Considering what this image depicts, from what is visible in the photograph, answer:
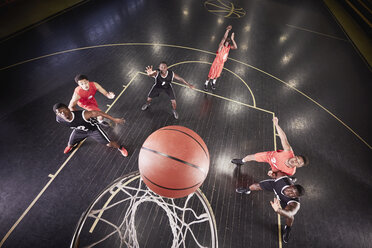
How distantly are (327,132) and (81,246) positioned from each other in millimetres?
6720

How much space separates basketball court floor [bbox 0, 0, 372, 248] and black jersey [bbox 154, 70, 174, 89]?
824 mm

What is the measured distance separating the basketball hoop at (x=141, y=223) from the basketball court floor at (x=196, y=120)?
0.04m

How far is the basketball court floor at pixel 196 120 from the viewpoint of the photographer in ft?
10.9

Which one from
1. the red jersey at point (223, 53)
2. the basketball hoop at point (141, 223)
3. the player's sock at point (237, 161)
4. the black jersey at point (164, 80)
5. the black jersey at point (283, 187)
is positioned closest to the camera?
the black jersey at point (283, 187)

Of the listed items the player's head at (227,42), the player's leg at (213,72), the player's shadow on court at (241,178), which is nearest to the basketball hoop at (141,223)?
the player's shadow on court at (241,178)

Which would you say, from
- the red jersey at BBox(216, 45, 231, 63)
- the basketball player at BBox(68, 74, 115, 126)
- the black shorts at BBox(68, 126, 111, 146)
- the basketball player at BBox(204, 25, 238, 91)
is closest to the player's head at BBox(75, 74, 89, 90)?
the basketball player at BBox(68, 74, 115, 126)

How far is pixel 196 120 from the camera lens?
192 inches

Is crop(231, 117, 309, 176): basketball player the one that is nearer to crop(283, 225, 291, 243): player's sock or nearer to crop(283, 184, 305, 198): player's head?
crop(283, 184, 305, 198): player's head

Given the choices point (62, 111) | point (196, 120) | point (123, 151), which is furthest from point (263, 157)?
point (62, 111)

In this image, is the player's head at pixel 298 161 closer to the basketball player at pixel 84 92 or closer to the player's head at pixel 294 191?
the player's head at pixel 294 191

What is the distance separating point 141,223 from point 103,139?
1857 millimetres

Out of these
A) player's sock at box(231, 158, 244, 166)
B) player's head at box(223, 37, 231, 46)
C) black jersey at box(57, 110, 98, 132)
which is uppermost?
player's head at box(223, 37, 231, 46)

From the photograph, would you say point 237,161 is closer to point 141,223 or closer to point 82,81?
point 141,223

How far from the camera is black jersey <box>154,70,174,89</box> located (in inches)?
166
